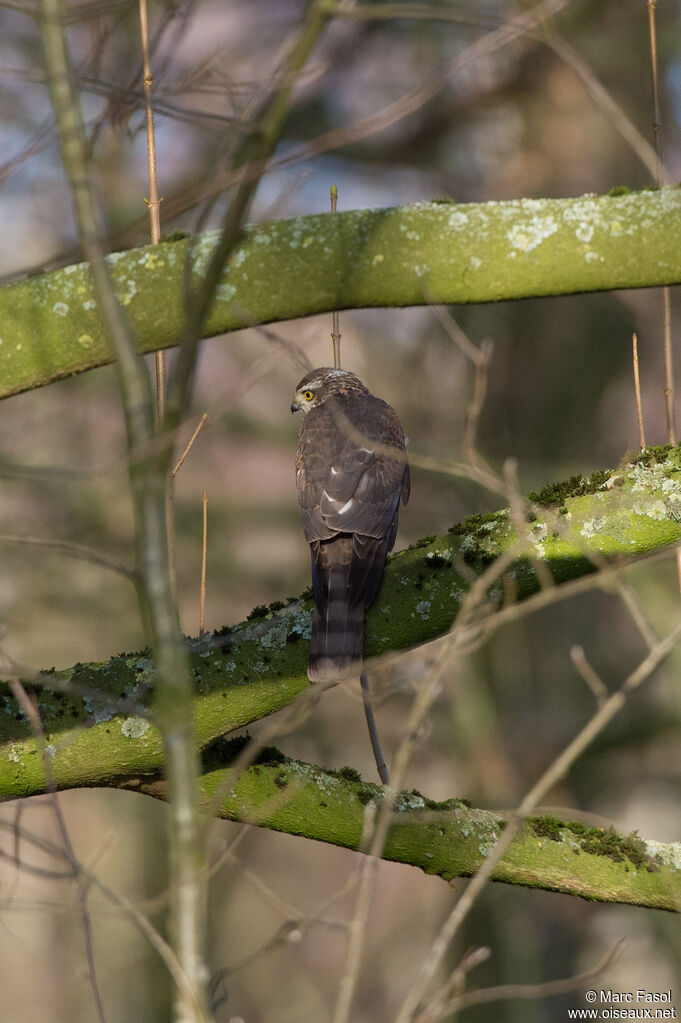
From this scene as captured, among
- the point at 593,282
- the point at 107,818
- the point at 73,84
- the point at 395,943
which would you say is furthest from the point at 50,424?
the point at 73,84

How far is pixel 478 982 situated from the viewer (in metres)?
7.81

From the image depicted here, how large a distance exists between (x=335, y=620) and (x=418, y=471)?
197 inches

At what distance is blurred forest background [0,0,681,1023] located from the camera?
778 cm

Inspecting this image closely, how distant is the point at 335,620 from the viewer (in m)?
3.01

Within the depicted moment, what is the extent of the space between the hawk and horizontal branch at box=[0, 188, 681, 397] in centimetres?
47

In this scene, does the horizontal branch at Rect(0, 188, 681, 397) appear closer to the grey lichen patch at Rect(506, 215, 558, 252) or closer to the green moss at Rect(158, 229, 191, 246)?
the grey lichen patch at Rect(506, 215, 558, 252)

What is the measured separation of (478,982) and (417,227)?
695 centimetres

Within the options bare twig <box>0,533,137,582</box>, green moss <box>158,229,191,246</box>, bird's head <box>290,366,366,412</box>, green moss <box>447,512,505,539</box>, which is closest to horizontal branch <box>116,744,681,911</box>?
green moss <box>447,512,505,539</box>

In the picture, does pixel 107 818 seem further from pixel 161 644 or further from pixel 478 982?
pixel 161 644

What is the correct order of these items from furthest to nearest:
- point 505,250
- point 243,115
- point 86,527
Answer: point 86,527, point 505,250, point 243,115

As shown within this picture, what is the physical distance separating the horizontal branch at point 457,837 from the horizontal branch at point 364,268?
4.62ft

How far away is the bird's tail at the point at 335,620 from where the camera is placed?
9.31 ft

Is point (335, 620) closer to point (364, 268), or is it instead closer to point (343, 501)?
point (343, 501)

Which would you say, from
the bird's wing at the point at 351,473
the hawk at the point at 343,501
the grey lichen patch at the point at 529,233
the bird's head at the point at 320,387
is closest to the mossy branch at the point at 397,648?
the hawk at the point at 343,501
